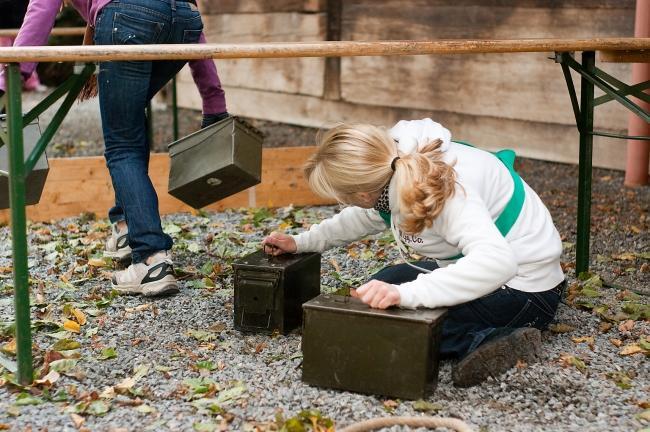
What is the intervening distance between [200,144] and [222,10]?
5.58m

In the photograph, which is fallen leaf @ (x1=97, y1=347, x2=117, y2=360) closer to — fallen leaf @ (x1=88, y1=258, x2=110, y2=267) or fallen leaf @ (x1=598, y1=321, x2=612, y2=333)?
fallen leaf @ (x1=88, y1=258, x2=110, y2=267)

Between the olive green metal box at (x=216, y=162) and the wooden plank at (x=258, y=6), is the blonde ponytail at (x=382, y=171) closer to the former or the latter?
the olive green metal box at (x=216, y=162)

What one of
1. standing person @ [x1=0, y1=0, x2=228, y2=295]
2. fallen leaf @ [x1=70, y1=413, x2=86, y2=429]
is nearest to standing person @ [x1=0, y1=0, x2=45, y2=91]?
standing person @ [x1=0, y1=0, x2=228, y2=295]

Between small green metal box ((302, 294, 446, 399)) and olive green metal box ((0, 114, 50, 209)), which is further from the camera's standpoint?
olive green metal box ((0, 114, 50, 209))

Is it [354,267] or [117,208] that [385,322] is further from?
[117,208]

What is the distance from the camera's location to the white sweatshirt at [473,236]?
2580 millimetres

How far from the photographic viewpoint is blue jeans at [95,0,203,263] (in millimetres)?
3469

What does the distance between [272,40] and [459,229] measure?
599 centimetres

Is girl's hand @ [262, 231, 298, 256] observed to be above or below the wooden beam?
below

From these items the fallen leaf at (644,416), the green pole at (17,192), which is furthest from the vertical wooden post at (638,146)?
the green pole at (17,192)

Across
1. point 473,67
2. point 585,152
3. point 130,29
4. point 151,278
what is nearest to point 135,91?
point 130,29

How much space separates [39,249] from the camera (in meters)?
4.56

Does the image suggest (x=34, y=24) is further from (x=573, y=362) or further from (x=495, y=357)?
(x=573, y=362)

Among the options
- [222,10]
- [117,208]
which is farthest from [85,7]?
[222,10]
